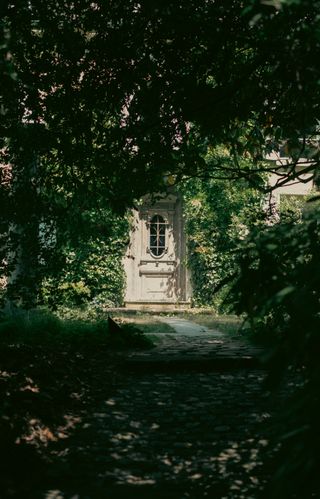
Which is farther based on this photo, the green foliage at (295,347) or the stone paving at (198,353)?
the stone paving at (198,353)

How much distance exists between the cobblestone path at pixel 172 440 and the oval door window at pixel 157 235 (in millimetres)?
10252

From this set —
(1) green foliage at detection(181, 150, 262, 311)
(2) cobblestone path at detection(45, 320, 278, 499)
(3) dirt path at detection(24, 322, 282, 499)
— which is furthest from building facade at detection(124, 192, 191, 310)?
(2) cobblestone path at detection(45, 320, 278, 499)

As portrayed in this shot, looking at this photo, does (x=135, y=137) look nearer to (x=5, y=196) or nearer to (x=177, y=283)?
(x=5, y=196)

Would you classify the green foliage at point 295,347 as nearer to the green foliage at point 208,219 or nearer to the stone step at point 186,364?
the stone step at point 186,364

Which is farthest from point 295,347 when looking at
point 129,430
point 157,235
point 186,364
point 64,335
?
point 157,235

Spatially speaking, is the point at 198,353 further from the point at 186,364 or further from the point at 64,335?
A: the point at 64,335

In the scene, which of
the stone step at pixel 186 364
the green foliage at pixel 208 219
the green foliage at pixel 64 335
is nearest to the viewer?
the stone step at pixel 186 364

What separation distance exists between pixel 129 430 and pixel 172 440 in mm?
401

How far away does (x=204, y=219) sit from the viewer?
15.9m

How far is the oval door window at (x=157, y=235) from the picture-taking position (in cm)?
1667

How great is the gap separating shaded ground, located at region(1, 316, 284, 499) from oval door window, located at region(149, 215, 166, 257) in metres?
10.2

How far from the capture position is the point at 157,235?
54.7 ft

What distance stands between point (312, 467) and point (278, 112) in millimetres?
4745

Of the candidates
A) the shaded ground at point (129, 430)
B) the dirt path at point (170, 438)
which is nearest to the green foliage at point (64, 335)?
the shaded ground at point (129, 430)
